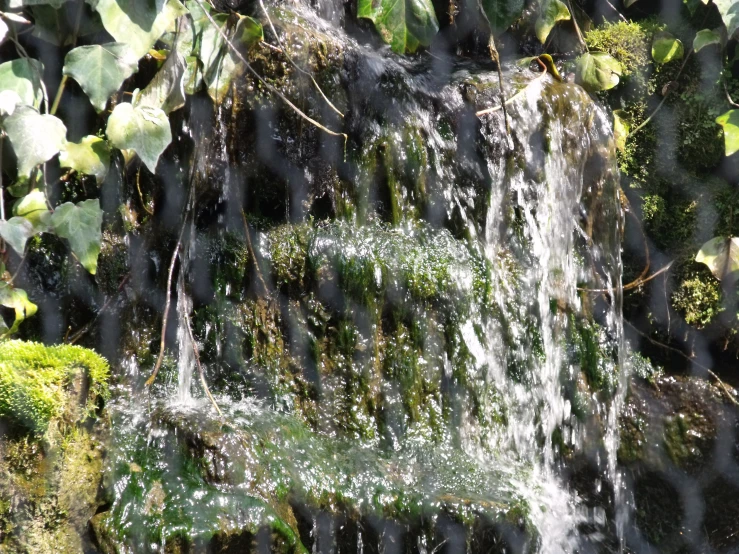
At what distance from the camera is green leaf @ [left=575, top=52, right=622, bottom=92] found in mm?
2098

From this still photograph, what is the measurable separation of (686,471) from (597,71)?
3.39ft

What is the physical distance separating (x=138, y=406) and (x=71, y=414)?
0.28m

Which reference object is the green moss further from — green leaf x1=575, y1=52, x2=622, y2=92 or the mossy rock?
the mossy rock

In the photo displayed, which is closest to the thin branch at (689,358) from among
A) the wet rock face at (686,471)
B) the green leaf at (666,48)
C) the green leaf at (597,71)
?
the wet rock face at (686,471)

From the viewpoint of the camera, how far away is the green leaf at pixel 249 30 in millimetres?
1603

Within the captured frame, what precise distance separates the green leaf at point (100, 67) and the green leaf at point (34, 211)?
0.20m

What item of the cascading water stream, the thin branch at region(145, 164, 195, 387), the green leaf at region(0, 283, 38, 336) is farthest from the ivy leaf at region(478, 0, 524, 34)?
the green leaf at region(0, 283, 38, 336)

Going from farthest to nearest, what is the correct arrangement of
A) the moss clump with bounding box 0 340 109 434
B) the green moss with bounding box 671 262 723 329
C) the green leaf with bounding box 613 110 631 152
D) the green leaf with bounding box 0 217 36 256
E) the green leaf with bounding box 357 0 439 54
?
the green leaf with bounding box 613 110 631 152 < the green moss with bounding box 671 262 723 329 < the green leaf with bounding box 357 0 439 54 < the green leaf with bounding box 0 217 36 256 < the moss clump with bounding box 0 340 109 434

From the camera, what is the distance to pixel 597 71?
210 cm

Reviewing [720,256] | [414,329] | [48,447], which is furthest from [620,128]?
[48,447]

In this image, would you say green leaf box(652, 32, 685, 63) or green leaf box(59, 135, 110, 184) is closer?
green leaf box(59, 135, 110, 184)

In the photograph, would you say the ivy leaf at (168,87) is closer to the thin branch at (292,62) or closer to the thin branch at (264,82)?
the thin branch at (264,82)

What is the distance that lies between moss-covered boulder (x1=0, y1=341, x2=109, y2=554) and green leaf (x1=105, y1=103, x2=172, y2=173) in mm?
366

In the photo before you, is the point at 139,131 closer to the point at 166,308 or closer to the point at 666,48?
the point at 166,308
